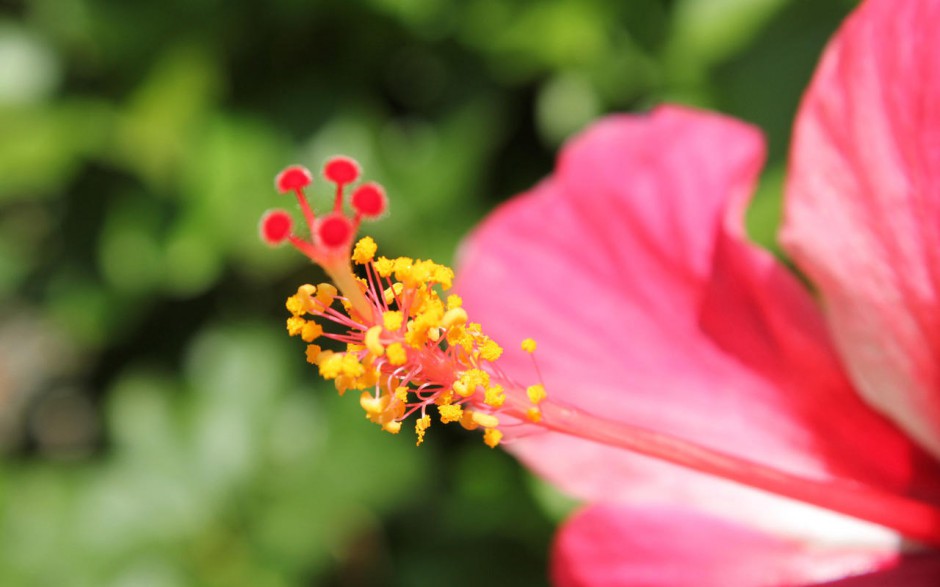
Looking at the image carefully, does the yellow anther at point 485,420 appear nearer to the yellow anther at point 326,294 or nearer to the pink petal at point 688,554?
the yellow anther at point 326,294

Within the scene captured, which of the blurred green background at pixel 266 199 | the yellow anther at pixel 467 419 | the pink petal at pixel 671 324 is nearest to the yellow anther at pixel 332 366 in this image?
the yellow anther at pixel 467 419

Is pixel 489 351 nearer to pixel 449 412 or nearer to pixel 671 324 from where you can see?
pixel 449 412

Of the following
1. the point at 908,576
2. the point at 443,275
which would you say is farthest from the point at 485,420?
the point at 908,576

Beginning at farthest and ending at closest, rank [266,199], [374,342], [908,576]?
[266,199], [908,576], [374,342]

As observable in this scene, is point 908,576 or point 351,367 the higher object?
point 351,367

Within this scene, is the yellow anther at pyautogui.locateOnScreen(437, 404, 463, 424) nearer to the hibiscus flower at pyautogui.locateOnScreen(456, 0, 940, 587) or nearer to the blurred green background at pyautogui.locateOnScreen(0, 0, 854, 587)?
the hibiscus flower at pyautogui.locateOnScreen(456, 0, 940, 587)

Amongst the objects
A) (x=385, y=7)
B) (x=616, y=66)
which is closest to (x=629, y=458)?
(x=616, y=66)

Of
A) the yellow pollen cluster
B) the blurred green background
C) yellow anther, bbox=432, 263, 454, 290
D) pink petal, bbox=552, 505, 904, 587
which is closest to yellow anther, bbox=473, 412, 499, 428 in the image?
the yellow pollen cluster
